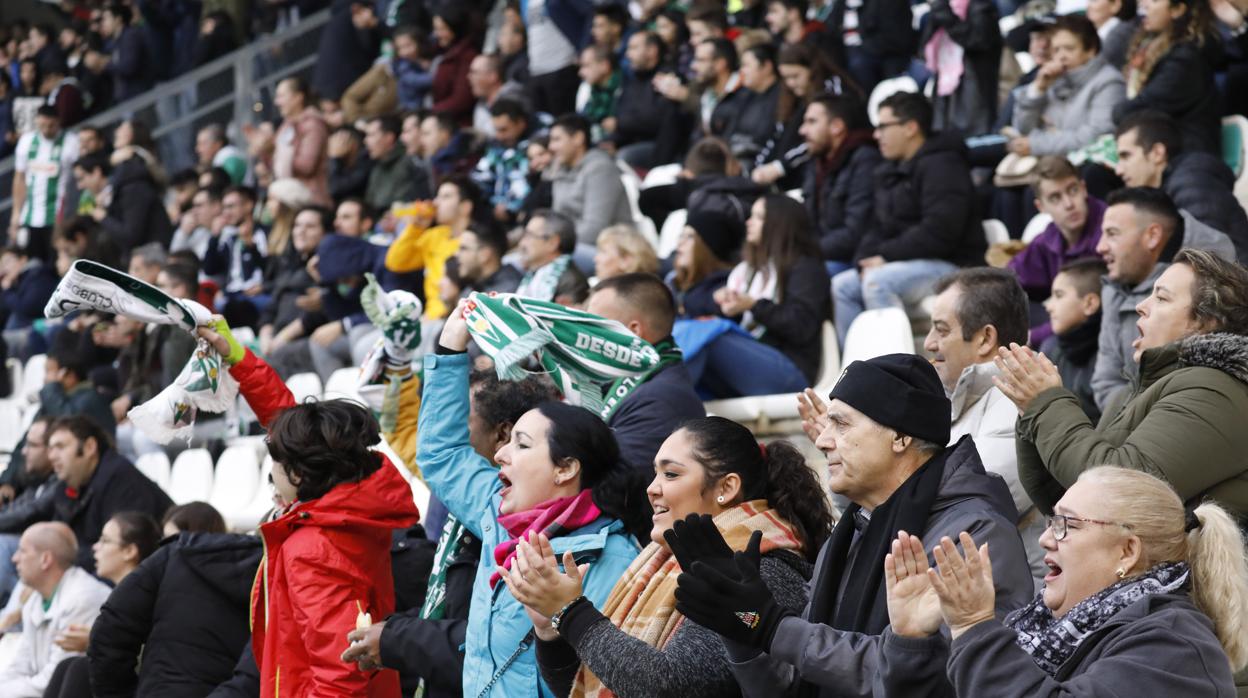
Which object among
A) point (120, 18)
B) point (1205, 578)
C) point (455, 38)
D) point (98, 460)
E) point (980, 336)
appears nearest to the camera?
point (1205, 578)

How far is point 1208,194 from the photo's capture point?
5.82 meters

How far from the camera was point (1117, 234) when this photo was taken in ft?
15.6

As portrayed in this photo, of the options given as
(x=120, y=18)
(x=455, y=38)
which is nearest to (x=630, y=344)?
(x=455, y=38)

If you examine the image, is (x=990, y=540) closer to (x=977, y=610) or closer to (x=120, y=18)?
(x=977, y=610)

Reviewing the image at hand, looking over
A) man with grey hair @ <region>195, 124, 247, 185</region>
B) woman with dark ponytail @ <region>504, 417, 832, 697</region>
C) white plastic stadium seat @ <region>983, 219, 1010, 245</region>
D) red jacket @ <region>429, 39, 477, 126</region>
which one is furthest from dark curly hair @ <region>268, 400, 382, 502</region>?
man with grey hair @ <region>195, 124, 247, 185</region>

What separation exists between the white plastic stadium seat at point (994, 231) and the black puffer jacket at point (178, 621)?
3775 mm

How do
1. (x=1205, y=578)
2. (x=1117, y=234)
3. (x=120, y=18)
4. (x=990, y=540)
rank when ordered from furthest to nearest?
(x=120, y=18), (x=1117, y=234), (x=990, y=540), (x=1205, y=578)

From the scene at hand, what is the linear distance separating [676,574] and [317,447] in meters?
1.33

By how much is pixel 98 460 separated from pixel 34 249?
6.17 meters

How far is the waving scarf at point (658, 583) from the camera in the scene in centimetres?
344

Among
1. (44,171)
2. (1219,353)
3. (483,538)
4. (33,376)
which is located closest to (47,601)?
(483,538)

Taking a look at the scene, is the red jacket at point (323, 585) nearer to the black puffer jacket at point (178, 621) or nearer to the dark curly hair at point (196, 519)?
the black puffer jacket at point (178, 621)

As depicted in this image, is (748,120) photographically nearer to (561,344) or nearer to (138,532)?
(138,532)

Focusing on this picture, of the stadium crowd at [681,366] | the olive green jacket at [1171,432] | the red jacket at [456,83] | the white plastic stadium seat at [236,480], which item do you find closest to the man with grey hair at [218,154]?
the stadium crowd at [681,366]
